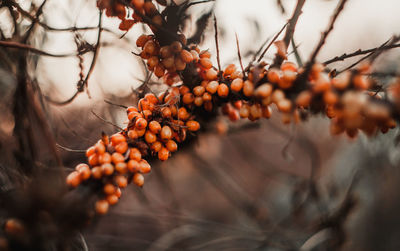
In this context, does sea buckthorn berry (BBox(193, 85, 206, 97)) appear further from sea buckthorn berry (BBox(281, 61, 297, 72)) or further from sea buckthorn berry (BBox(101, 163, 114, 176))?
sea buckthorn berry (BBox(101, 163, 114, 176))

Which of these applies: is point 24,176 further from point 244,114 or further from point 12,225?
point 244,114

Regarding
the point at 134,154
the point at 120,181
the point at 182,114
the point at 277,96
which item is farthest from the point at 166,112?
the point at 277,96

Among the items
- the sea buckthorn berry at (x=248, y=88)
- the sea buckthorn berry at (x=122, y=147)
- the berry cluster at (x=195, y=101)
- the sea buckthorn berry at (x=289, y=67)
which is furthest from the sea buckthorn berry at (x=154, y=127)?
the sea buckthorn berry at (x=289, y=67)

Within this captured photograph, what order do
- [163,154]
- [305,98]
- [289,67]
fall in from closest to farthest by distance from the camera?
[305,98]
[289,67]
[163,154]

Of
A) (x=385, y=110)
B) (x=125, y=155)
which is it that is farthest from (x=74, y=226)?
(x=385, y=110)

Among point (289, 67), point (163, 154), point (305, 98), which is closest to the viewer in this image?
point (305, 98)

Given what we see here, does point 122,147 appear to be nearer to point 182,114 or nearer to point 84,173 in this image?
point 84,173

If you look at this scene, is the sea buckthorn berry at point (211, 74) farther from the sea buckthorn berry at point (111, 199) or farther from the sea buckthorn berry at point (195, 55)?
the sea buckthorn berry at point (111, 199)

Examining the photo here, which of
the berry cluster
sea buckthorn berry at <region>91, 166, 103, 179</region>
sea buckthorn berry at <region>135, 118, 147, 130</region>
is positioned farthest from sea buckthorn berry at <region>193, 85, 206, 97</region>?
sea buckthorn berry at <region>91, 166, 103, 179</region>
